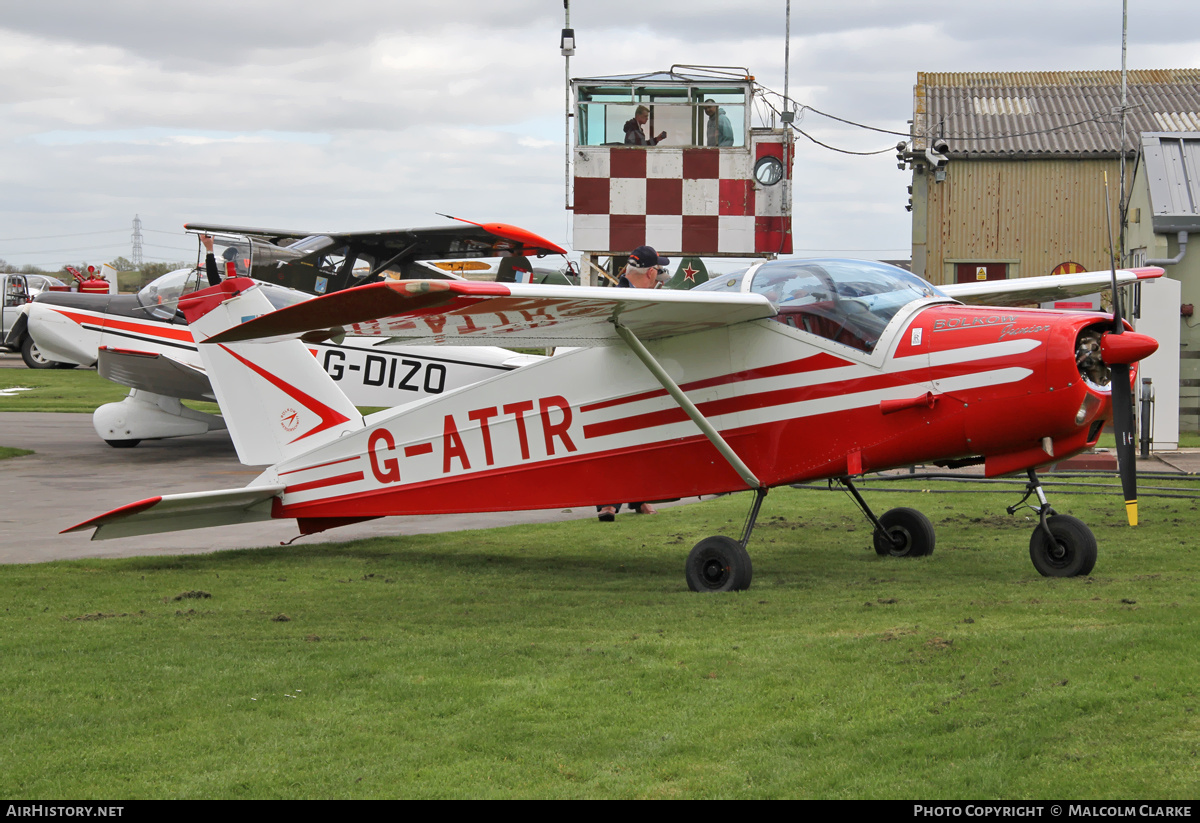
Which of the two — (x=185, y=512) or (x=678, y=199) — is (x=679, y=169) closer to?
(x=678, y=199)

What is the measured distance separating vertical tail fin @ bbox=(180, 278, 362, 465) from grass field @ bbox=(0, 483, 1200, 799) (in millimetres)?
1759

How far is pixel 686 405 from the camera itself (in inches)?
299

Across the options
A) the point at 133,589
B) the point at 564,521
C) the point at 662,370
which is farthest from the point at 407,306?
the point at 564,521

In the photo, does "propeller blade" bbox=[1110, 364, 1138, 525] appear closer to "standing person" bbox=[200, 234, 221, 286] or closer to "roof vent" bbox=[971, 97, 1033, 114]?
"standing person" bbox=[200, 234, 221, 286]

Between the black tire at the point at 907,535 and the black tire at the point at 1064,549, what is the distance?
1258 millimetres

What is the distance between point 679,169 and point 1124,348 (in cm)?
1484

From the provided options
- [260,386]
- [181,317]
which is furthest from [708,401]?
[181,317]

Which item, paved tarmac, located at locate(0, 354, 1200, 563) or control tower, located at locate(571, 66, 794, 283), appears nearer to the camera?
paved tarmac, located at locate(0, 354, 1200, 563)

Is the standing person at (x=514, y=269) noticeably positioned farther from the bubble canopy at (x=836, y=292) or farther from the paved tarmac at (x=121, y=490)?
the bubble canopy at (x=836, y=292)

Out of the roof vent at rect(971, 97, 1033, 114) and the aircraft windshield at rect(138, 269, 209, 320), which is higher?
the roof vent at rect(971, 97, 1033, 114)

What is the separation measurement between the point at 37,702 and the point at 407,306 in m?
2.57

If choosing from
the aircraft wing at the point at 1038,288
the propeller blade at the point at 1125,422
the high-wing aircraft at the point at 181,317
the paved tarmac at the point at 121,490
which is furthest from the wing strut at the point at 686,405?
the high-wing aircraft at the point at 181,317

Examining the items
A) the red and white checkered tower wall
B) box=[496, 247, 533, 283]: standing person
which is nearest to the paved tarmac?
box=[496, 247, 533, 283]: standing person

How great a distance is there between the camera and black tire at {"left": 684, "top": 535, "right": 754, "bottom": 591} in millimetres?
7465
